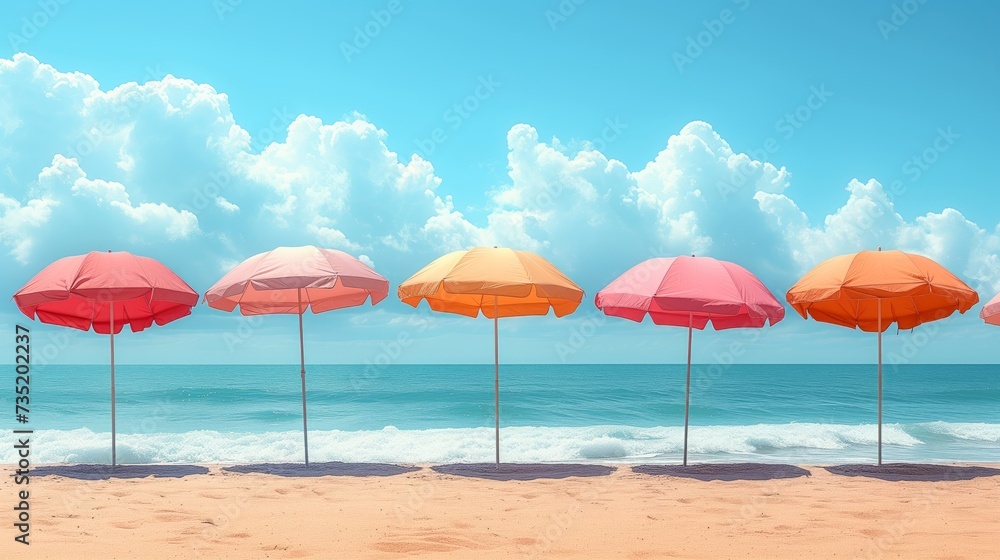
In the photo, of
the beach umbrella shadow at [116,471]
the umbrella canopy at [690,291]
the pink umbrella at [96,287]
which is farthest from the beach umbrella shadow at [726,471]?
the pink umbrella at [96,287]

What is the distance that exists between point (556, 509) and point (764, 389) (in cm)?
4142

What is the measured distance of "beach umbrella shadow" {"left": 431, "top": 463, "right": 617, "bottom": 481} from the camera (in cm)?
791

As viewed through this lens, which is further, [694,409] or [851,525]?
[694,409]

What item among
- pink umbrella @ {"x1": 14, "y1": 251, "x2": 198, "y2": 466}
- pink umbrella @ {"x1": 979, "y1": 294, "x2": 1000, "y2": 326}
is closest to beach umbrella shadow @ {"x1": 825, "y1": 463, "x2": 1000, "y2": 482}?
pink umbrella @ {"x1": 979, "y1": 294, "x2": 1000, "y2": 326}

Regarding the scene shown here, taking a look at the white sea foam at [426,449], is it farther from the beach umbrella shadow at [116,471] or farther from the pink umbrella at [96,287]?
the pink umbrella at [96,287]

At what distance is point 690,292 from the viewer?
7340 millimetres

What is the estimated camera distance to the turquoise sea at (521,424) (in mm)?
12656

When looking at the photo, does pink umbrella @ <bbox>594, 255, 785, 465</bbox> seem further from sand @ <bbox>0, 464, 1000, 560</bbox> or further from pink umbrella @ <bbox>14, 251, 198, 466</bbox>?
pink umbrella @ <bbox>14, 251, 198, 466</bbox>

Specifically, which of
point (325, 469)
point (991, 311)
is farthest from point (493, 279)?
point (991, 311)

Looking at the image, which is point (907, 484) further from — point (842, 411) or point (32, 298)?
point (842, 411)

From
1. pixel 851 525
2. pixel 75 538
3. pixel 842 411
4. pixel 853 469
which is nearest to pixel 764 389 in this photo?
pixel 842 411

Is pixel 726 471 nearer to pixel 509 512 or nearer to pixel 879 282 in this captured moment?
pixel 879 282

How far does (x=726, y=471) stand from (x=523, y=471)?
93.4 inches

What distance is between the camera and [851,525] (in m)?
5.74
